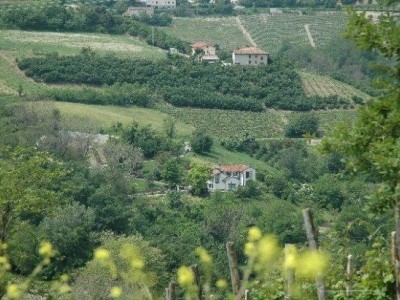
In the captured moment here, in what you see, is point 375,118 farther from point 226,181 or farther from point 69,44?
point 69,44

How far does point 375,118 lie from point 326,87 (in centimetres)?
4957

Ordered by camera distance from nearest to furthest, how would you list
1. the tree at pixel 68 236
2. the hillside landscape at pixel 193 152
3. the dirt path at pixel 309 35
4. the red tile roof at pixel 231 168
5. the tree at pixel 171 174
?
1. the hillside landscape at pixel 193 152
2. the tree at pixel 68 236
3. the tree at pixel 171 174
4. the red tile roof at pixel 231 168
5. the dirt path at pixel 309 35

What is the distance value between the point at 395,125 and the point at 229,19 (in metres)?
68.4

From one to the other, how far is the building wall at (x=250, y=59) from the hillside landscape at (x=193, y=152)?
10.6 inches

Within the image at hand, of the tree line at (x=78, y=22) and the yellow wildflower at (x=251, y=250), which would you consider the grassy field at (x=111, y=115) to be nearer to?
the tree line at (x=78, y=22)

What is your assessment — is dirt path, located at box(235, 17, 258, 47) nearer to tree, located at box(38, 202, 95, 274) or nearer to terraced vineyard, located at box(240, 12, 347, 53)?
terraced vineyard, located at box(240, 12, 347, 53)

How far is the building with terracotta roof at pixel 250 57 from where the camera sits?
5706cm

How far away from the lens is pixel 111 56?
5262 cm

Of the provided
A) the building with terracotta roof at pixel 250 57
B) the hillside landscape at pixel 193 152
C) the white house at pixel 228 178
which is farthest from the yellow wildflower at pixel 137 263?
the building with terracotta roof at pixel 250 57

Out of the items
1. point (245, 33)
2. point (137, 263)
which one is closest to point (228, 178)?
point (137, 263)

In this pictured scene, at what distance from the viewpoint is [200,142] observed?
3984 cm

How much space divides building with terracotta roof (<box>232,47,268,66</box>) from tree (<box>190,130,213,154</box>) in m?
17.3

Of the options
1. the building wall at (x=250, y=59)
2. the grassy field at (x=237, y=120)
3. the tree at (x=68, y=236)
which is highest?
the tree at (x=68, y=236)

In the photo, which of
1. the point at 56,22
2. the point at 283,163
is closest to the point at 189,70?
the point at 56,22
